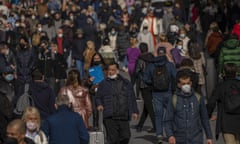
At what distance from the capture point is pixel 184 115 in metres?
10.2

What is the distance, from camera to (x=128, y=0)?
37344 millimetres

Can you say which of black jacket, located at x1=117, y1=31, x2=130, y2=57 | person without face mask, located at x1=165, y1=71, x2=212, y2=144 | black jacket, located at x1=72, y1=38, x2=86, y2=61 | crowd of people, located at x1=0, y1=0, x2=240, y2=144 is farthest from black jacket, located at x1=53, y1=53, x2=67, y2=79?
person without face mask, located at x1=165, y1=71, x2=212, y2=144

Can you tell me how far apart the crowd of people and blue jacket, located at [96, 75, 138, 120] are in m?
0.01

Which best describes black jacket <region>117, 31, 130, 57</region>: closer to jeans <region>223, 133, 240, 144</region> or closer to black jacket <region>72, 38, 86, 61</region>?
black jacket <region>72, 38, 86, 61</region>

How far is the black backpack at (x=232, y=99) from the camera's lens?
36.0ft

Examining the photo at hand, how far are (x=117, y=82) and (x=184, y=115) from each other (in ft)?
8.11

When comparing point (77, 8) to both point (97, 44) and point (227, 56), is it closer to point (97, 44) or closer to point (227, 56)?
point (97, 44)

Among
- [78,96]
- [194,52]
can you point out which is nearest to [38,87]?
[78,96]

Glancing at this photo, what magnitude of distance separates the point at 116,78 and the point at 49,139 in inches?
117

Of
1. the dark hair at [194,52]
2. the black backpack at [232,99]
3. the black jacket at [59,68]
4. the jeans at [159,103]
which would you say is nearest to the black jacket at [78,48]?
the black jacket at [59,68]

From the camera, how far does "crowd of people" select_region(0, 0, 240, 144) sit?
10034mm

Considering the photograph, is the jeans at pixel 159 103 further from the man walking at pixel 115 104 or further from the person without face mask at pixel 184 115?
the person without face mask at pixel 184 115

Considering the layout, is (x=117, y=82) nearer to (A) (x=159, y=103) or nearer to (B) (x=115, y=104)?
(B) (x=115, y=104)

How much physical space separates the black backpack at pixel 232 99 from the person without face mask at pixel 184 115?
2.53ft
